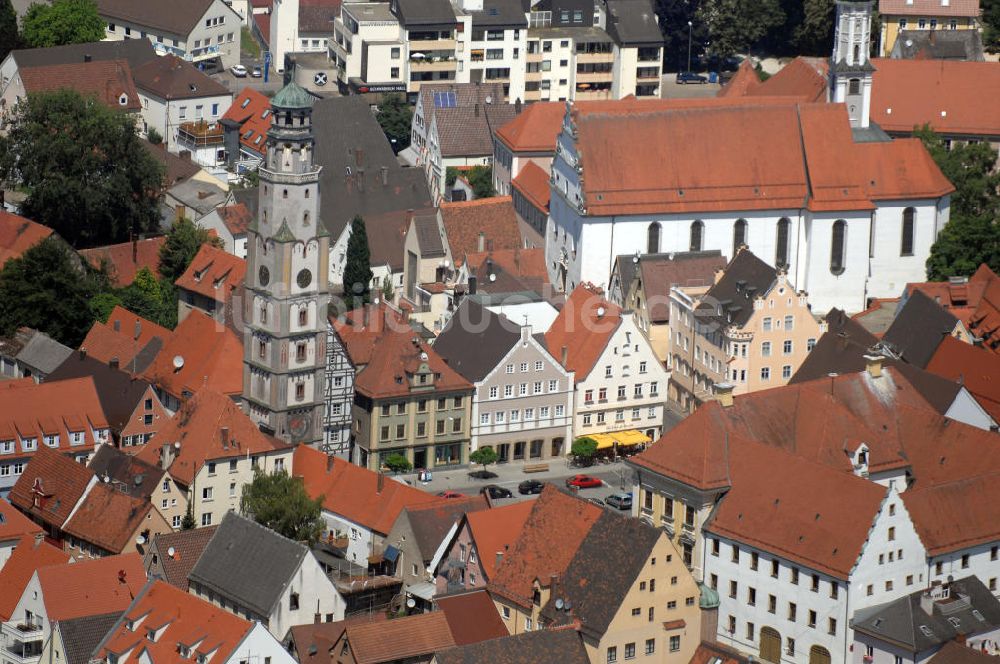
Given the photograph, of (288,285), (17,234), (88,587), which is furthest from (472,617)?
(17,234)

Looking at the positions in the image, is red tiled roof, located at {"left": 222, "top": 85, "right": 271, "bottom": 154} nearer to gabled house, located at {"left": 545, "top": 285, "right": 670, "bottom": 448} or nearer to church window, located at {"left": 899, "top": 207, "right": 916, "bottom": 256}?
gabled house, located at {"left": 545, "top": 285, "right": 670, "bottom": 448}

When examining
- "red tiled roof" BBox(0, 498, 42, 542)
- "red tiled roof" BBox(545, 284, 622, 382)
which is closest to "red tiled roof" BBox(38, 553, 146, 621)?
"red tiled roof" BBox(0, 498, 42, 542)

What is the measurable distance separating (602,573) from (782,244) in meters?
50.3

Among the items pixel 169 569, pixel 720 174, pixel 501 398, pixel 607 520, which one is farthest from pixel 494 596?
pixel 720 174

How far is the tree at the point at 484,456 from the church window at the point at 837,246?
31.4 meters

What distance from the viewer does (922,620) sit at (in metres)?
118

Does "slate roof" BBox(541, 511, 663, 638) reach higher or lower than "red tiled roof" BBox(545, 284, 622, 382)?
lower

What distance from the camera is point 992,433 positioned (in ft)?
427

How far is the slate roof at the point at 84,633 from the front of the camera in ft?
387

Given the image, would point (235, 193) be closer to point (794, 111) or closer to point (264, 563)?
point (794, 111)

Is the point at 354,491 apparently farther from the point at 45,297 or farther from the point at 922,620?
the point at 922,620

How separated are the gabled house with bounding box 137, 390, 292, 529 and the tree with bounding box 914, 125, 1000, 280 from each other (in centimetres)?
4788

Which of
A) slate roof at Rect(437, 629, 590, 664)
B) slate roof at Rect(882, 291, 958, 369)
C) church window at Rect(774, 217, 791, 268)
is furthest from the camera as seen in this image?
church window at Rect(774, 217, 791, 268)

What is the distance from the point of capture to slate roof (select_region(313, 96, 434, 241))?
550 feet
